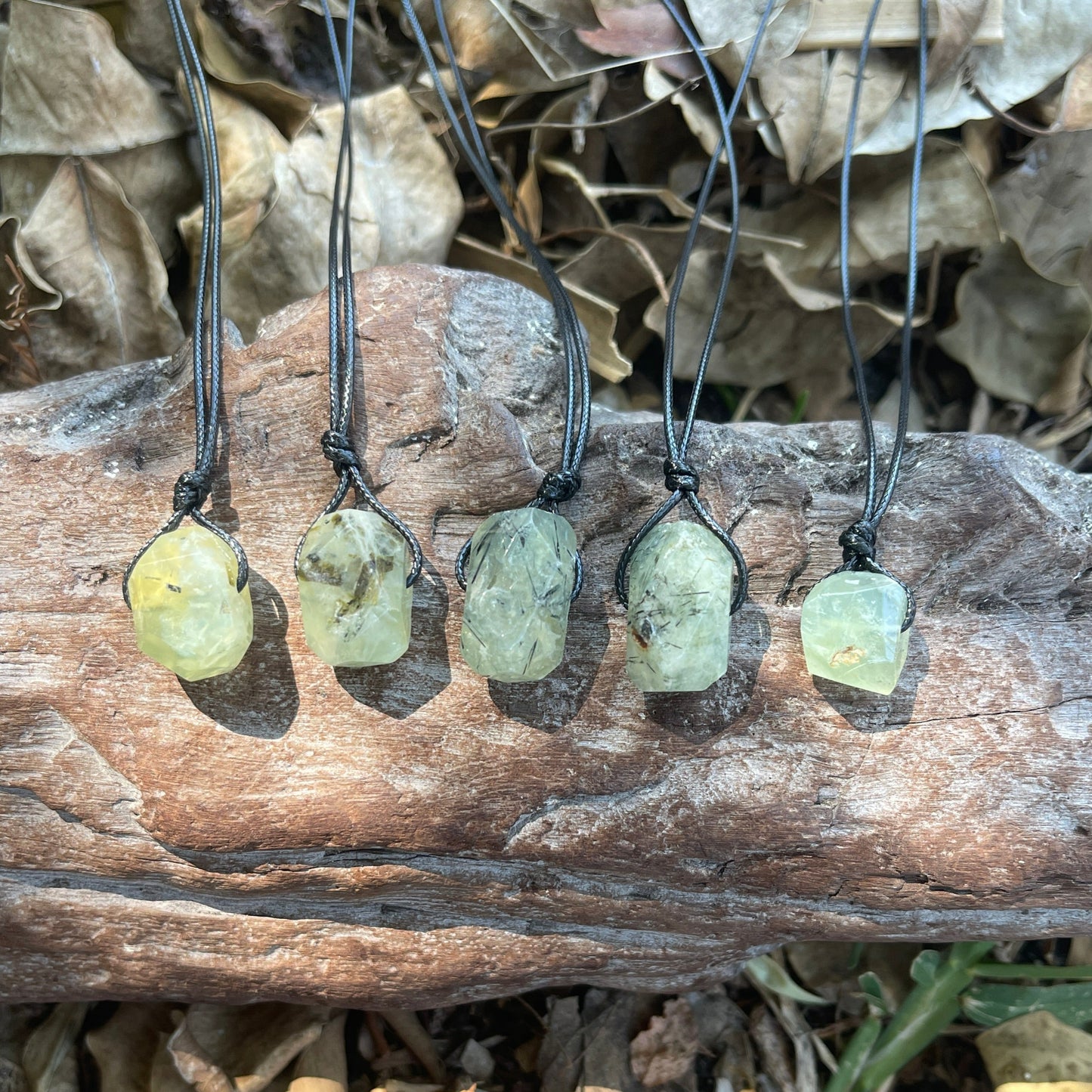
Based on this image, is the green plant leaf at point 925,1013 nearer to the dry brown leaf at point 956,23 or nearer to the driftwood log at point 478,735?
the driftwood log at point 478,735

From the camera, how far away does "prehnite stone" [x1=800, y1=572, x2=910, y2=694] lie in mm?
1181

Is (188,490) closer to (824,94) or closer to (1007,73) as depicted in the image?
(824,94)

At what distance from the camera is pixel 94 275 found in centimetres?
166

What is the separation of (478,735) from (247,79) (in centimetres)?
129

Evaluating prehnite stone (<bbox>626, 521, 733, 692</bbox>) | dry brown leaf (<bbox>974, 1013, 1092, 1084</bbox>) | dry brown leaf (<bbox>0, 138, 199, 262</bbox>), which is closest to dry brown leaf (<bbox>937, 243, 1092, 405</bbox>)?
prehnite stone (<bbox>626, 521, 733, 692</bbox>)

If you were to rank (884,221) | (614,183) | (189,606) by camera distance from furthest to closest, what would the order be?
1. (614,183)
2. (884,221)
3. (189,606)

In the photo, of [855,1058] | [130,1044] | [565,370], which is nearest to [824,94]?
[565,370]

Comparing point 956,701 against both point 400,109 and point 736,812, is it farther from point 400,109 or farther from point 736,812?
point 400,109

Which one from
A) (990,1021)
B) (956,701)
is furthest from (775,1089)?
(956,701)

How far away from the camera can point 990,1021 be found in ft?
5.05

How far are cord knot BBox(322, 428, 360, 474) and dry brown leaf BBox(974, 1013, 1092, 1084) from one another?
137 centimetres

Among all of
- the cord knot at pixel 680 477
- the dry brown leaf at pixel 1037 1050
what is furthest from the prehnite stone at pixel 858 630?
the dry brown leaf at pixel 1037 1050

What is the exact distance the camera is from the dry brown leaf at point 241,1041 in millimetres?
1443

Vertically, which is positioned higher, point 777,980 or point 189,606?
point 189,606
